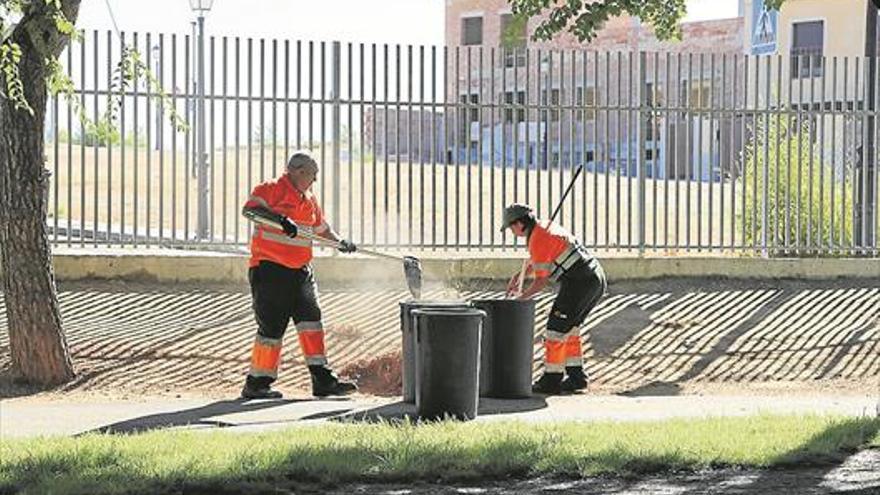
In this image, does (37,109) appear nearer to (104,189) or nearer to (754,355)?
(104,189)

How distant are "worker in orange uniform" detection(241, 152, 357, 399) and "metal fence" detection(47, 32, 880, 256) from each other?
3492mm

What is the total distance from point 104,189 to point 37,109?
497 cm

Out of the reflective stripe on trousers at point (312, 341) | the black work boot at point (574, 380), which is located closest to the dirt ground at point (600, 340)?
the black work boot at point (574, 380)

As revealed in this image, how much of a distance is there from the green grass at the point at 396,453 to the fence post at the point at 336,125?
736cm

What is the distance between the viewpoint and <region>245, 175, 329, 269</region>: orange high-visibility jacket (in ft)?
40.5

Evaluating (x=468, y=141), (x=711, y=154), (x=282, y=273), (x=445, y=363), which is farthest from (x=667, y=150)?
(x=445, y=363)

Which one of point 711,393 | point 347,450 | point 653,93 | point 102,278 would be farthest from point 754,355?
point 347,450

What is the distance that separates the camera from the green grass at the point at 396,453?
8.22 meters

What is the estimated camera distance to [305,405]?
479 inches

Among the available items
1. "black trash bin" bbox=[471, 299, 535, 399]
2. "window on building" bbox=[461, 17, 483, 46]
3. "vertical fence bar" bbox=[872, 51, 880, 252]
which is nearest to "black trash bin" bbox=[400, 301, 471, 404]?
"black trash bin" bbox=[471, 299, 535, 399]

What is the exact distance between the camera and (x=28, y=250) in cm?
1337

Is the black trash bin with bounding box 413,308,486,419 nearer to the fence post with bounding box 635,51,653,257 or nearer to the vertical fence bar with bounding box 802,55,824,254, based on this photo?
the fence post with bounding box 635,51,653,257

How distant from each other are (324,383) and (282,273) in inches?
37.9

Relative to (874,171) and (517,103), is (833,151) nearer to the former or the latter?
(874,171)
